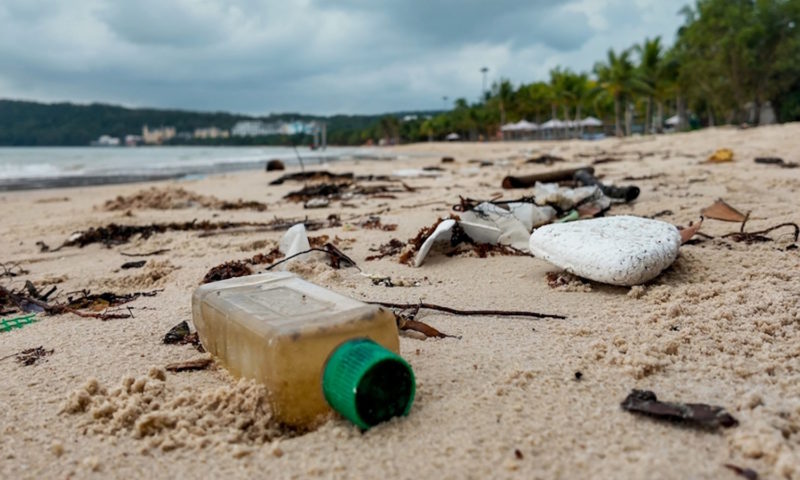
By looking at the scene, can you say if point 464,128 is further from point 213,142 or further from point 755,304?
point 755,304

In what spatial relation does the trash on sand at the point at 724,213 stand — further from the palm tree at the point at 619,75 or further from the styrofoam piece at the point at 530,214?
the palm tree at the point at 619,75

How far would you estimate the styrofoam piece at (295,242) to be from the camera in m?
3.30

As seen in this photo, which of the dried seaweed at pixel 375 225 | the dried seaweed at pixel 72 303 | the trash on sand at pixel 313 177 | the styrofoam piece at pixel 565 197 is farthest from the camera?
the trash on sand at pixel 313 177

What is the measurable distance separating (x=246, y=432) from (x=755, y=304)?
183cm

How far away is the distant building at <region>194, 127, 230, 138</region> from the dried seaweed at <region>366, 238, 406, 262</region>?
410 feet

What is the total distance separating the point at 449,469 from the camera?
1167 millimetres

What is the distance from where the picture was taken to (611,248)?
2.48 m

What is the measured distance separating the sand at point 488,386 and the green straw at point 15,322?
0.05m

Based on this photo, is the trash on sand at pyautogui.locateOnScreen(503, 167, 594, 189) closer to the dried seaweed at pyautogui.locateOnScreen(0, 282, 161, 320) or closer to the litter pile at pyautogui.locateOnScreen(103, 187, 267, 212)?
the litter pile at pyautogui.locateOnScreen(103, 187, 267, 212)

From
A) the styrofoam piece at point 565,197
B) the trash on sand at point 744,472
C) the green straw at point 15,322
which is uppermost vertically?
the styrofoam piece at point 565,197

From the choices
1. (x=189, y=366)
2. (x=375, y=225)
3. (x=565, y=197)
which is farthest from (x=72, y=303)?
(x=565, y=197)

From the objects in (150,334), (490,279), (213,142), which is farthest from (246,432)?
(213,142)

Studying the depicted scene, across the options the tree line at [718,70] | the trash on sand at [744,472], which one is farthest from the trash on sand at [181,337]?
the tree line at [718,70]

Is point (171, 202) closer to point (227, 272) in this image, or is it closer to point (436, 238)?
point (227, 272)
